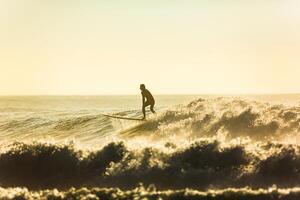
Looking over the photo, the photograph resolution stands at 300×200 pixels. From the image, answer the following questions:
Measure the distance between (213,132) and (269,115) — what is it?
226cm

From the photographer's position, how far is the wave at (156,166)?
33.4 feet

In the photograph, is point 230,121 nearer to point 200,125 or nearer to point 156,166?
point 200,125

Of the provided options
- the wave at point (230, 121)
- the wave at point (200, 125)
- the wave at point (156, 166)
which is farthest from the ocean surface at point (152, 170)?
the wave at point (200, 125)

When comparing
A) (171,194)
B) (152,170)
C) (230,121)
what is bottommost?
(171,194)

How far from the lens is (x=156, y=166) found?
35.7 ft

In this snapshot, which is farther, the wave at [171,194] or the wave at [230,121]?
the wave at [230,121]

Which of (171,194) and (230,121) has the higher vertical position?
(230,121)

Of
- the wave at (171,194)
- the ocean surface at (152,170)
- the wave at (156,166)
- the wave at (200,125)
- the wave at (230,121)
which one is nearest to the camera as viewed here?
the wave at (171,194)

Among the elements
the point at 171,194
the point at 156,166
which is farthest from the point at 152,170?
the point at 171,194

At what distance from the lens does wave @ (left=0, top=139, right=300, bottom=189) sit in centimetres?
1018

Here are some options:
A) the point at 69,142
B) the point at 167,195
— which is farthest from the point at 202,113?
the point at 167,195

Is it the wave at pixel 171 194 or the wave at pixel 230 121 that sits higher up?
the wave at pixel 230 121

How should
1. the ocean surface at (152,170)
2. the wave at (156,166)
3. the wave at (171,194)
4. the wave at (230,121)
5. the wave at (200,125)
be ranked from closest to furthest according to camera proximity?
the wave at (171,194) < the ocean surface at (152,170) < the wave at (156,166) < the wave at (230,121) < the wave at (200,125)

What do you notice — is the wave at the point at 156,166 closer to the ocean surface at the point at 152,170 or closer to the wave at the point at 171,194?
the ocean surface at the point at 152,170
